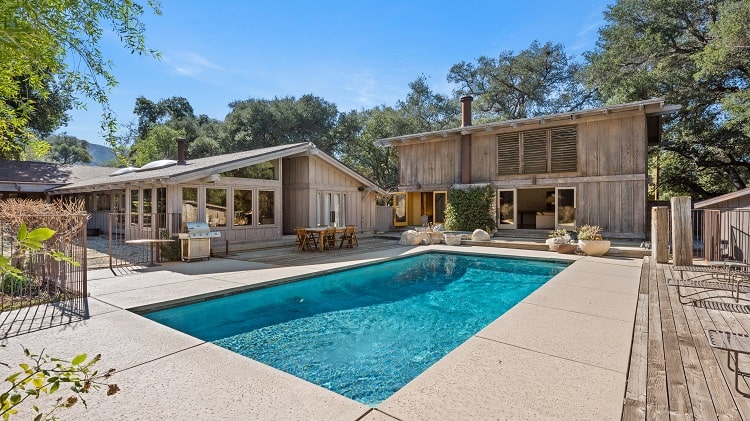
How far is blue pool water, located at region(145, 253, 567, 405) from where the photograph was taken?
420cm

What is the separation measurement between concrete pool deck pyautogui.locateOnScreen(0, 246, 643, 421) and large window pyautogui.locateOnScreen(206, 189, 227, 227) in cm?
613

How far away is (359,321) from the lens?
5.80 meters

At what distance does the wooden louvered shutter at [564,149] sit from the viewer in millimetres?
13922

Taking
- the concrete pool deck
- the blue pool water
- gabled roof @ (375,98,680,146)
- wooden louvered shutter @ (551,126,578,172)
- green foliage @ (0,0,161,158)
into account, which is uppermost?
gabled roof @ (375,98,680,146)

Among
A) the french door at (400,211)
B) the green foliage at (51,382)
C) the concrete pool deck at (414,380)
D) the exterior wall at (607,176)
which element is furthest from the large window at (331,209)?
the green foliage at (51,382)

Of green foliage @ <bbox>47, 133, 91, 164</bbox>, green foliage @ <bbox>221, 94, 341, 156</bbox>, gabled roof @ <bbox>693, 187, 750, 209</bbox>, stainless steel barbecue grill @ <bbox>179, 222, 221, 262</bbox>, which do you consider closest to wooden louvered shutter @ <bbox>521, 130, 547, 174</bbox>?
gabled roof @ <bbox>693, 187, 750, 209</bbox>

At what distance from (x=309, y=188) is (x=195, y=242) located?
201 inches

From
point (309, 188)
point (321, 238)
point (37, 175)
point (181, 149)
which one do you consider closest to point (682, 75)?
point (309, 188)

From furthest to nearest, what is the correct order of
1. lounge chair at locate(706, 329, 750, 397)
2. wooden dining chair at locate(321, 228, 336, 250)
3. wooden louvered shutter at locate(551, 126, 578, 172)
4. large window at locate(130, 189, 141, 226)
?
wooden louvered shutter at locate(551, 126, 578, 172)
wooden dining chair at locate(321, 228, 336, 250)
large window at locate(130, 189, 141, 226)
lounge chair at locate(706, 329, 750, 397)

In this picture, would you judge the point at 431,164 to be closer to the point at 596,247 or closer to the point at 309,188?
the point at 309,188

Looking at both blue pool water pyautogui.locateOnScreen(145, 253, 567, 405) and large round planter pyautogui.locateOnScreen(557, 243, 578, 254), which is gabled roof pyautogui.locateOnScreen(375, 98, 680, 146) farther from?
Answer: blue pool water pyautogui.locateOnScreen(145, 253, 567, 405)

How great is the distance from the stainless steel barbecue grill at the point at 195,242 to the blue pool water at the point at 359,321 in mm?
4168

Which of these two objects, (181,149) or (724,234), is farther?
(181,149)

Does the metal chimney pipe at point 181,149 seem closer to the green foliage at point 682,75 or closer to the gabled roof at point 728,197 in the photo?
the gabled roof at point 728,197
